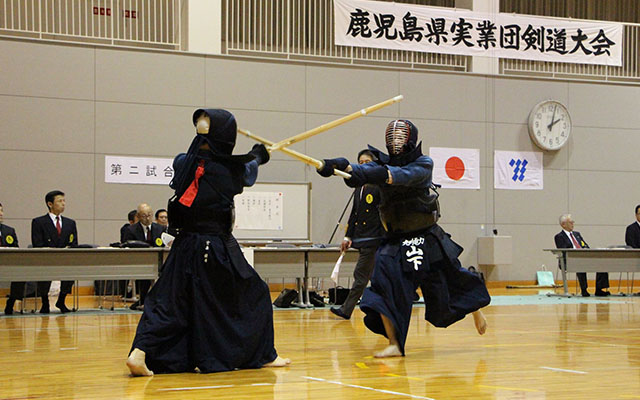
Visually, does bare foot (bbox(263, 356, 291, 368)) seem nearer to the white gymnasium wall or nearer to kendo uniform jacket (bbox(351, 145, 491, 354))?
kendo uniform jacket (bbox(351, 145, 491, 354))

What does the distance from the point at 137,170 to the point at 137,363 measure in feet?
32.5

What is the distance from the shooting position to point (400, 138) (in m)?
6.12

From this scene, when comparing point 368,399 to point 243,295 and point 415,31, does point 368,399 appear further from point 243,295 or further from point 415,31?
point 415,31

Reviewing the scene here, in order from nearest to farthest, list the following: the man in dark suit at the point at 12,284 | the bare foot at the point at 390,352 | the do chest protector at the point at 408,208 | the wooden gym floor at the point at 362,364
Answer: the wooden gym floor at the point at 362,364, the bare foot at the point at 390,352, the do chest protector at the point at 408,208, the man in dark suit at the point at 12,284

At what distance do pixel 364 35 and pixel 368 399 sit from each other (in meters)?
11.9

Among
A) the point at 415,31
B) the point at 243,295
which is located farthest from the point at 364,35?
the point at 243,295

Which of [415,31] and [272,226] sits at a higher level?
[415,31]

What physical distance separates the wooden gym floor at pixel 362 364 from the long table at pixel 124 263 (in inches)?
36.1

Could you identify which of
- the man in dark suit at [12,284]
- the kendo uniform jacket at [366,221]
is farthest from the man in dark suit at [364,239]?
the man in dark suit at [12,284]

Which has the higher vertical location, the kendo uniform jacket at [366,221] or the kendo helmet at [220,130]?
the kendo helmet at [220,130]

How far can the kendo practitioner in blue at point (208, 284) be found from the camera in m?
5.08

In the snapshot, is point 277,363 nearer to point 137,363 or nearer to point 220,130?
point 137,363

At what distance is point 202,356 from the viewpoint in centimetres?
506

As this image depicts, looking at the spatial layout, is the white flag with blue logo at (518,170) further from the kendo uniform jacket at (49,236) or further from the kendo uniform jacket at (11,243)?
the kendo uniform jacket at (11,243)
